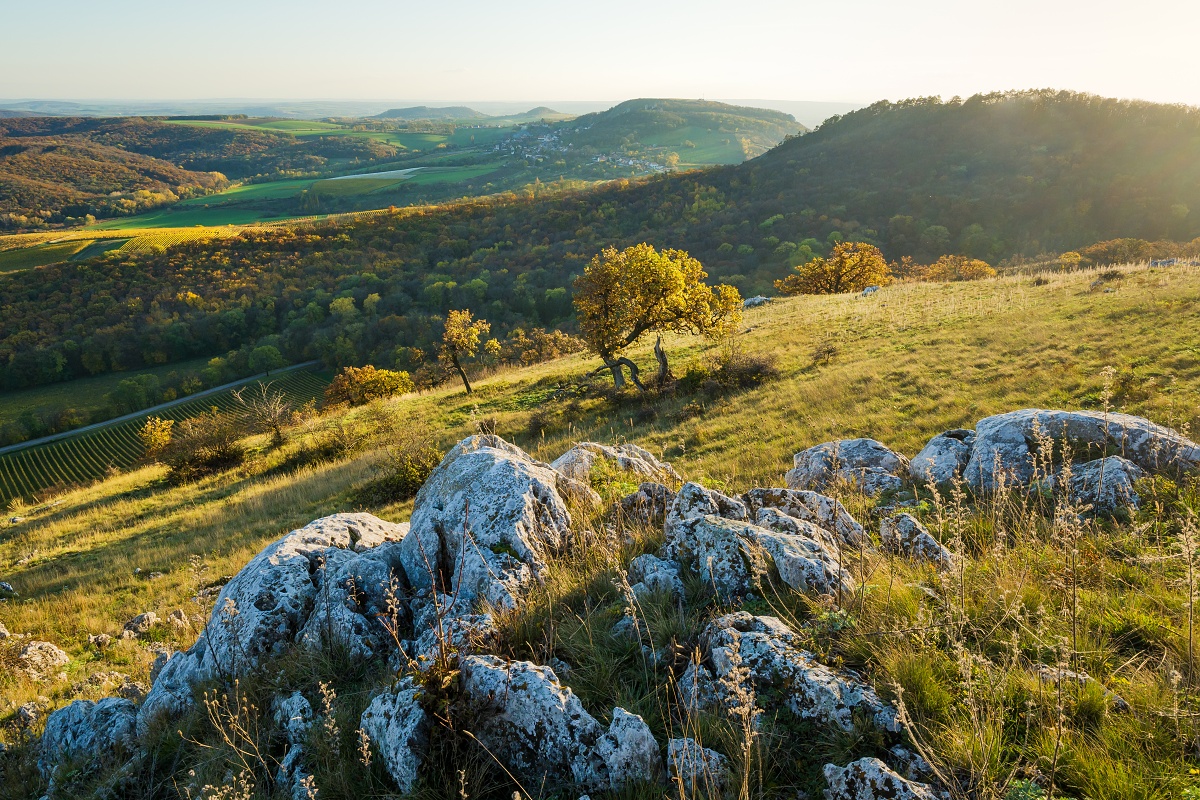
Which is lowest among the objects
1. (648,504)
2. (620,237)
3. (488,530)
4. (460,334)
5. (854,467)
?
(460,334)

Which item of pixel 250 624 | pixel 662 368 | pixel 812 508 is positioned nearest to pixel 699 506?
pixel 812 508

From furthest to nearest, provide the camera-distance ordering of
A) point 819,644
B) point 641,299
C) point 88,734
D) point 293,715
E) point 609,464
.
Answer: point 641,299
point 609,464
point 88,734
point 293,715
point 819,644

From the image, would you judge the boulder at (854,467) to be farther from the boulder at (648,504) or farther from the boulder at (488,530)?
the boulder at (488,530)

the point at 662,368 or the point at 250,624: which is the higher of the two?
the point at 250,624

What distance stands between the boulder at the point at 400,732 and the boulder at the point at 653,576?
1834mm

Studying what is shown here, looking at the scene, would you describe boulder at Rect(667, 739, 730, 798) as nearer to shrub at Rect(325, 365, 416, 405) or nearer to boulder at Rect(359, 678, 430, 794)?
boulder at Rect(359, 678, 430, 794)

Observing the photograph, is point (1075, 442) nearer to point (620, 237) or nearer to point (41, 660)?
point (41, 660)

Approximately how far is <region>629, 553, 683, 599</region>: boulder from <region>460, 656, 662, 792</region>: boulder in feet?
3.95

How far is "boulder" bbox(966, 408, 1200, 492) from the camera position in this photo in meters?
6.27

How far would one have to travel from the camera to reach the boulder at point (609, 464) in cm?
785

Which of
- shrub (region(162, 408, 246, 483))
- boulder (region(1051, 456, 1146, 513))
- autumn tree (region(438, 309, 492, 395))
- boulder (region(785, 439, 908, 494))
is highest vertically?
boulder (region(1051, 456, 1146, 513))

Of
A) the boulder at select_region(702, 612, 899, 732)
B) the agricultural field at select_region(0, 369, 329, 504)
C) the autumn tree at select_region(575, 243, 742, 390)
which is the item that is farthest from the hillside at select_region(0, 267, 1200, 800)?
the agricultural field at select_region(0, 369, 329, 504)

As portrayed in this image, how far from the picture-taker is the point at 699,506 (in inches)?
213

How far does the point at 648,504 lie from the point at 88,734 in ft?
19.4
